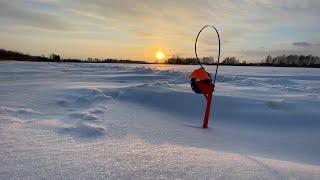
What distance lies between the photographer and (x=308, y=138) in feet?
14.4

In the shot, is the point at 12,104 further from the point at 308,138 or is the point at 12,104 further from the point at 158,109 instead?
the point at 308,138

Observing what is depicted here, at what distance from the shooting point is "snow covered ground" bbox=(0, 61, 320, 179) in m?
2.34

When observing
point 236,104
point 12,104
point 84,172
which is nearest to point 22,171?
point 84,172

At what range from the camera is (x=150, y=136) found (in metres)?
3.34

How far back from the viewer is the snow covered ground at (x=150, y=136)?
92.2 inches

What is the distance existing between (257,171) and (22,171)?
1.45 metres

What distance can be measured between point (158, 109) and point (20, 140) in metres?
2.70

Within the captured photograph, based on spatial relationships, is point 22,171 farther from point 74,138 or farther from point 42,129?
point 42,129

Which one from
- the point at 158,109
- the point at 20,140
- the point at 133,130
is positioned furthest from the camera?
the point at 158,109

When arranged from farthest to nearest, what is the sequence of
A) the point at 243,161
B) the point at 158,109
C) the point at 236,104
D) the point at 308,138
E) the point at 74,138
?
the point at 236,104
the point at 158,109
the point at 308,138
the point at 74,138
the point at 243,161

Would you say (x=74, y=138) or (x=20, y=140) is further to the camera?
(x=74, y=138)

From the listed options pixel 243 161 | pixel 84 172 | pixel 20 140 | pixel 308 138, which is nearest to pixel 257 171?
pixel 243 161

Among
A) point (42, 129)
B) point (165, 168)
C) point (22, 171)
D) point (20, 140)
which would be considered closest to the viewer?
point (22, 171)

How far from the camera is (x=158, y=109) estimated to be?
5.34 meters
